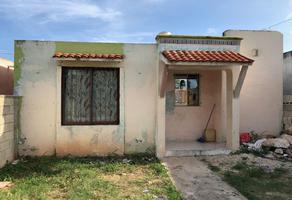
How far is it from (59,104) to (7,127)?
5.91ft

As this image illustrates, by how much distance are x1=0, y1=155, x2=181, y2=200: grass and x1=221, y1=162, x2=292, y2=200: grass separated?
5.62 ft

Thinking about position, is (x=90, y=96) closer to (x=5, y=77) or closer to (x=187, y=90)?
(x=5, y=77)

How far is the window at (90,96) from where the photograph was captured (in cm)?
1022

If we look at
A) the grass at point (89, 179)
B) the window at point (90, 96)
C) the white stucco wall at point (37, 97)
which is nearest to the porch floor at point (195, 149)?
the grass at point (89, 179)

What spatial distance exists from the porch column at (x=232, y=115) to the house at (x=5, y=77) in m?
8.59

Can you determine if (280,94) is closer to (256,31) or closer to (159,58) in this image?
(256,31)

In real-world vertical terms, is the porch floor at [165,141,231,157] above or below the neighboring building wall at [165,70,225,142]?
below

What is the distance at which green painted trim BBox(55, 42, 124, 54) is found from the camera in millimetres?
10102

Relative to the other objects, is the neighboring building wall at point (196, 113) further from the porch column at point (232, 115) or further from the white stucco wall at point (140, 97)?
the white stucco wall at point (140, 97)

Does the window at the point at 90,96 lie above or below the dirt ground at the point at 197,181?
above

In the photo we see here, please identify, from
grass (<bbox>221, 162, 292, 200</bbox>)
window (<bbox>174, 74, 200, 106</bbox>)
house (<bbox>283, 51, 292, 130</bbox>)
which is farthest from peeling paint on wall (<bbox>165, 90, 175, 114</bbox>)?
house (<bbox>283, 51, 292, 130</bbox>)

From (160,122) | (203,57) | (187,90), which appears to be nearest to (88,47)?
(160,122)

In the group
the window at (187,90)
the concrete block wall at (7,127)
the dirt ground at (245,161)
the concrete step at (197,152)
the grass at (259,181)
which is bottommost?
the grass at (259,181)

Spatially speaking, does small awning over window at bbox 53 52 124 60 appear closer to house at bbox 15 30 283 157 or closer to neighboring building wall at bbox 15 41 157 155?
house at bbox 15 30 283 157
